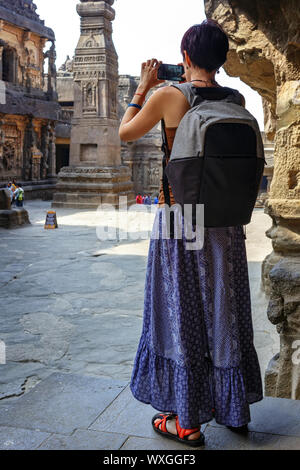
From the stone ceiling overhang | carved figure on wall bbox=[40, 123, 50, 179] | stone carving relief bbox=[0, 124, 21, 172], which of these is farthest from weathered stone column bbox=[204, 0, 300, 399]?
carved figure on wall bbox=[40, 123, 50, 179]

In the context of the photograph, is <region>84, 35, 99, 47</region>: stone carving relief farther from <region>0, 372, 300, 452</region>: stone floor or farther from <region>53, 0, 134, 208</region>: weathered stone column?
<region>0, 372, 300, 452</region>: stone floor

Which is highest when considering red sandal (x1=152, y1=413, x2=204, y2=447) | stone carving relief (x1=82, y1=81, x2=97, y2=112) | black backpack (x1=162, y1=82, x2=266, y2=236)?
stone carving relief (x1=82, y1=81, x2=97, y2=112)

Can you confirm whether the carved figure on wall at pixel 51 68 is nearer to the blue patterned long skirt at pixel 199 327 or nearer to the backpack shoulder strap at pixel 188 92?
the backpack shoulder strap at pixel 188 92

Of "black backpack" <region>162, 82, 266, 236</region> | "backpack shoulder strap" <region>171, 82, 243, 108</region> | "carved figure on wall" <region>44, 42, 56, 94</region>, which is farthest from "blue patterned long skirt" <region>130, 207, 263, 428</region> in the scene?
"carved figure on wall" <region>44, 42, 56, 94</region>

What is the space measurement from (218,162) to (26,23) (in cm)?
2087

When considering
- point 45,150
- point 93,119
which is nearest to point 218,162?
point 93,119

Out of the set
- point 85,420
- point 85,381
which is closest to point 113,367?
point 85,381

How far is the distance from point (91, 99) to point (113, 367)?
43.3 feet

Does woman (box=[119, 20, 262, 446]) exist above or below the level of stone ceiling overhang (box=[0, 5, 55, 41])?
below

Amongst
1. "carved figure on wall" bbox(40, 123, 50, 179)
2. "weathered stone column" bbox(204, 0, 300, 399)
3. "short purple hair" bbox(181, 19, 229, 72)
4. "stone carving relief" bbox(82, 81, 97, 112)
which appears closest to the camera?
"short purple hair" bbox(181, 19, 229, 72)

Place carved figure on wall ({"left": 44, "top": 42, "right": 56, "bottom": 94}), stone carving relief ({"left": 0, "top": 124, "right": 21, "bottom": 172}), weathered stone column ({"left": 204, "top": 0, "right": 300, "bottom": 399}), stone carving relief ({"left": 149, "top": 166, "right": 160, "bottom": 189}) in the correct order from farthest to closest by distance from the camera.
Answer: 1. carved figure on wall ({"left": 44, "top": 42, "right": 56, "bottom": 94})
2. stone carving relief ({"left": 149, "top": 166, "right": 160, "bottom": 189})
3. stone carving relief ({"left": 0, "top": 124, "right": 21, "bottom": 172})
4. weathered stone column ({"left": 204, "top": 0, "right": 300, "bottom": 399})

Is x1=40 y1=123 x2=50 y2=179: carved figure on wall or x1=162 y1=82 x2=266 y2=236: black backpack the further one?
x1=40 y1=123 x2=50 y2=179: carved figure on wall

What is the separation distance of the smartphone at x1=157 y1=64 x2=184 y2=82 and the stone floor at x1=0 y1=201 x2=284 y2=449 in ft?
4.71

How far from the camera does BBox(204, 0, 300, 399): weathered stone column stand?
8.11 feet
